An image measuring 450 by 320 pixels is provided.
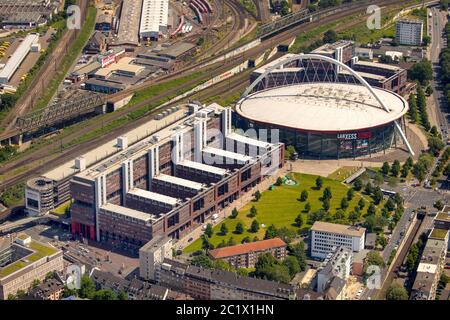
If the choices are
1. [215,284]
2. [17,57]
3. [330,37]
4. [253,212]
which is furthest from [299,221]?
[17,57]

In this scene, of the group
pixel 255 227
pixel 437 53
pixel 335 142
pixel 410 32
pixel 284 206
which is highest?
pixel 410 32

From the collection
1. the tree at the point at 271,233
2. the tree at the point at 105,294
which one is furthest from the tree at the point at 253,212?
the tree at the point at 105,294

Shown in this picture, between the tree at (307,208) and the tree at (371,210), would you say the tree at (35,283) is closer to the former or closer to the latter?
the tree at (307,208)

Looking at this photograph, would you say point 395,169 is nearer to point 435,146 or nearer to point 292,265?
point 435,146

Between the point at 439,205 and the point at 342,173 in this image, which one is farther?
Answer: the point at 342,173

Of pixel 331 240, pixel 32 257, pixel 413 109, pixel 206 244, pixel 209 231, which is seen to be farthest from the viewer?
pixel 413 109

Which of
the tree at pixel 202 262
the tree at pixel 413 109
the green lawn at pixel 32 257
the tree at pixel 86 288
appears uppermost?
the tree at pixel 413 109

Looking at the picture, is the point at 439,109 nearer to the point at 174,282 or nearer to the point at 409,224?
the point at 409,224
